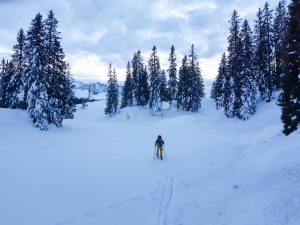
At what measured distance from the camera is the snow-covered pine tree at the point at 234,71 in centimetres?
4050

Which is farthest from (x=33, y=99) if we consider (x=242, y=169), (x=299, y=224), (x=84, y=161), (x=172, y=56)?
(x=172, y=56)

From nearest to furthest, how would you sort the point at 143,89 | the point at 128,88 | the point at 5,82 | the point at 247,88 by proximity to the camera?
the point at 247,88
the point at 5,82
the point at 143,89
the point at 128,88

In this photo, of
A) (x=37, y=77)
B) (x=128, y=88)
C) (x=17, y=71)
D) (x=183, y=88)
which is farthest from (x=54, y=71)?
(x=128, y=88)

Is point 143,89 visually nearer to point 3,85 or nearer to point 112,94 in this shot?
point 112,94

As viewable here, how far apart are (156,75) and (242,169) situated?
52.2 metres

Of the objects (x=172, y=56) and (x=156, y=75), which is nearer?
(x=156, y=75)

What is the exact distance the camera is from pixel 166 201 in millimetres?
11445

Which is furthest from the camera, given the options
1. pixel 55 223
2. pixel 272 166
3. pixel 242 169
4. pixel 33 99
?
pixel 33 99

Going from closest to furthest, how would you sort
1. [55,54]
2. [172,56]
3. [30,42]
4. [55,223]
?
[55,223], [30,42], [55,54], [172,56]

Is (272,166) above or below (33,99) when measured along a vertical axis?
below

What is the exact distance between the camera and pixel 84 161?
62.4ft

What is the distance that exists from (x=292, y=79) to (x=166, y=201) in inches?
476

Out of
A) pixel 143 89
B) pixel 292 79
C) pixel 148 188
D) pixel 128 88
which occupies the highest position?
pixel 128 88

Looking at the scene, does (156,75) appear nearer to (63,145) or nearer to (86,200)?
(63,145)
